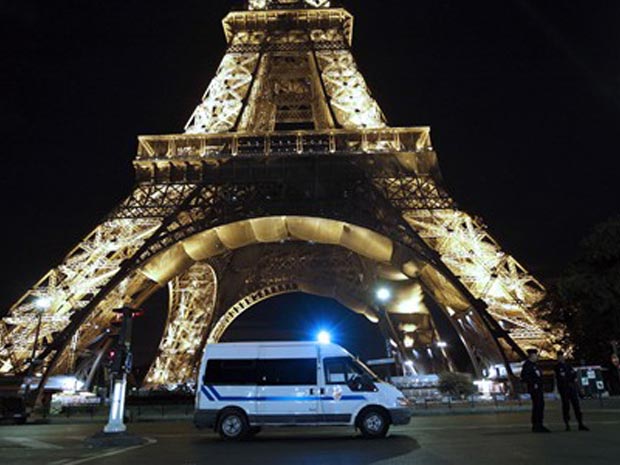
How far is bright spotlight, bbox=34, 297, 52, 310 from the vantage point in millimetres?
21469

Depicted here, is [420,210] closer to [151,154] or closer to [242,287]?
[151,154]

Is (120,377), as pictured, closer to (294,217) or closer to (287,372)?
(287,372)

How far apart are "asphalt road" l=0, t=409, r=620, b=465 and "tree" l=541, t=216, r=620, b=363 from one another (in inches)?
281

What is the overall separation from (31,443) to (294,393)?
5608 millimetres

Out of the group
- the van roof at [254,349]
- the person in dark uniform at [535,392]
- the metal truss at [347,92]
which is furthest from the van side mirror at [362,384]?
the metal truss at [347,92]

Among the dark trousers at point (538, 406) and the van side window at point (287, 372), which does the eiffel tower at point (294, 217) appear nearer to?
the dark trousers at point (538, 406)

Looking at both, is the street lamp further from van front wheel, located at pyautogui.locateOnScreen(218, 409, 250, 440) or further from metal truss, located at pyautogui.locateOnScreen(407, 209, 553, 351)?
van front wheel, located at pyautogui.locateOnScreen(218, 409, 250, 440)

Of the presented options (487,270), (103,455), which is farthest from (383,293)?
(103,455)

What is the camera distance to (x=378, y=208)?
2553cm

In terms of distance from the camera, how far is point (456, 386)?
23219 millimetres

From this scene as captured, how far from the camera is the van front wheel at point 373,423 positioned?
1055 centimetres

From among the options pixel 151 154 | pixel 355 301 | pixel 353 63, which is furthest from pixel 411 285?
pixel 151 154

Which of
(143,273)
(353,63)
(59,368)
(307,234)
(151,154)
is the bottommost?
(59,368)

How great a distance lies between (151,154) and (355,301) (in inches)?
834
